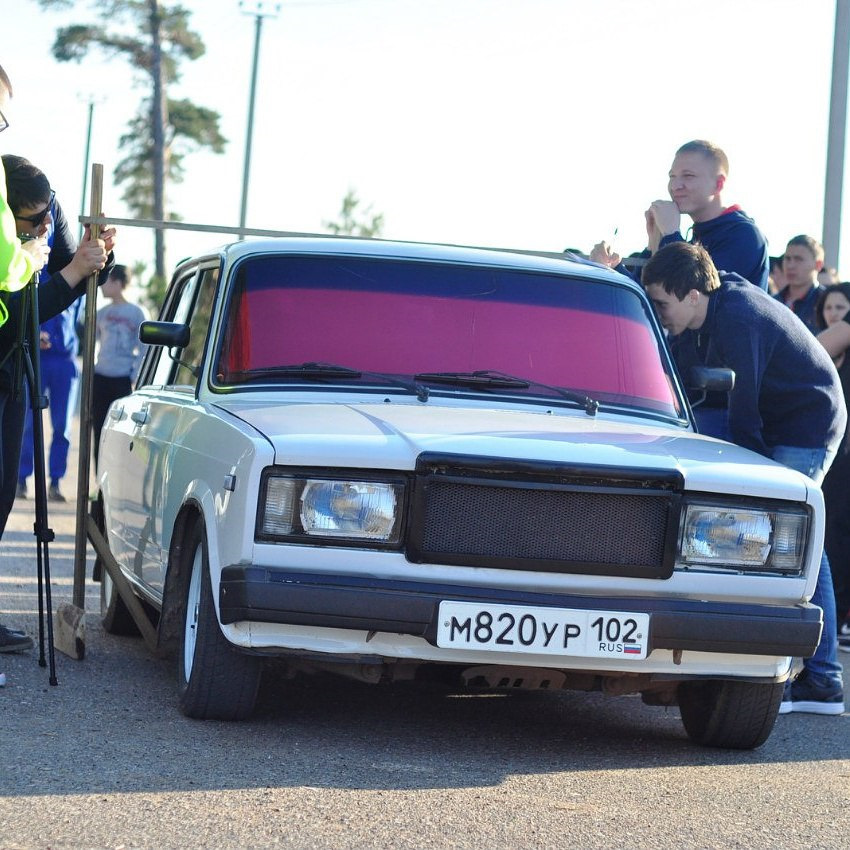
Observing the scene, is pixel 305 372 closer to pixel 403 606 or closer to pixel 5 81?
pixel 403 606

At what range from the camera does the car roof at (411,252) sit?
6.30 metres

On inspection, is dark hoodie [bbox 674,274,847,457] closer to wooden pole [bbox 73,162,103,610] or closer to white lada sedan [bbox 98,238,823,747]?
white lada sedan [bbox 98,238,823,747]

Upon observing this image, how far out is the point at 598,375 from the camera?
6.22 meters

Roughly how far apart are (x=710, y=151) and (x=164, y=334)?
2795 millimetres

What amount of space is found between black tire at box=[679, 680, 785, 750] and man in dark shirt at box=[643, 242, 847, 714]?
3.30 feet

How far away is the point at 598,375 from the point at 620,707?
1.38 meters

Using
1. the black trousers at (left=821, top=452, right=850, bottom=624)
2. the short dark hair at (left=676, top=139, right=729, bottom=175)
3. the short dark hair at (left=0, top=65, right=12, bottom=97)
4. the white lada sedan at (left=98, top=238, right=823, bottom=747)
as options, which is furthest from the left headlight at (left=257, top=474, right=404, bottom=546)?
the black trousers at (left=821, top=452, right=850, bottom=624)

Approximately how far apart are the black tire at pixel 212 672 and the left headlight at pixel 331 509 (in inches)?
16.2

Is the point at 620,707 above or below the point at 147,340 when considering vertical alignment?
below

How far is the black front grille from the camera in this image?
16.2ft

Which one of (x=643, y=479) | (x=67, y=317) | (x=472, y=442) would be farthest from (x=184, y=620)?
(x=67, y=317)

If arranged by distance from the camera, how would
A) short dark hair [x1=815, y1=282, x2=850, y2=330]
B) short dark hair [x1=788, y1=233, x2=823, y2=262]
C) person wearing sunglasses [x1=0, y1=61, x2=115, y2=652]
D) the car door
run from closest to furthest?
the car door < person wearing sunglasses [x1=0, y1=61, x2=115, y2=652] < short dark hair [x1=815, y1=282, x2=850, y2=330] < short dark hair [x1=788, y1=233, x2=823, y2=262]

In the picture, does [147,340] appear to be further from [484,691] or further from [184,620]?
[484,691]

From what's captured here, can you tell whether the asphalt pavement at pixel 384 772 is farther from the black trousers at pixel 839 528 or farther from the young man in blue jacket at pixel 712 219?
the black trousers at pixel 839 528
